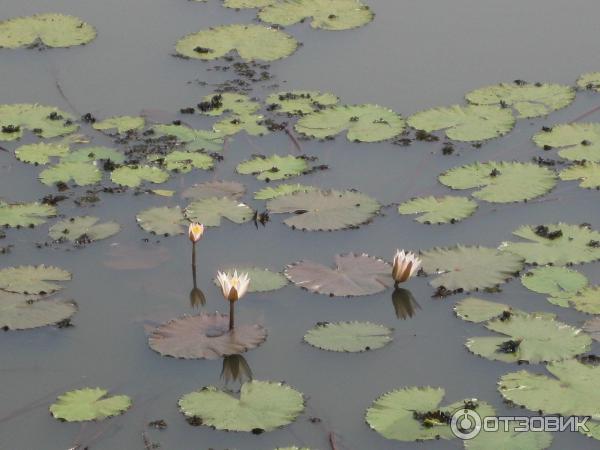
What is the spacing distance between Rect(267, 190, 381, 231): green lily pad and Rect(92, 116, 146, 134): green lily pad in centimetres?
138

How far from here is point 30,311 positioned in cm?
552

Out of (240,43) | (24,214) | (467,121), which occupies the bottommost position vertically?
(24,214)

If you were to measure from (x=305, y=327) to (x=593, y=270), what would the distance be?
1617mm

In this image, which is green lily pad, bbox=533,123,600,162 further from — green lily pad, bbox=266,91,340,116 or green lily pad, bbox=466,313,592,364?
green lily pad, bbox=466,313,592,364

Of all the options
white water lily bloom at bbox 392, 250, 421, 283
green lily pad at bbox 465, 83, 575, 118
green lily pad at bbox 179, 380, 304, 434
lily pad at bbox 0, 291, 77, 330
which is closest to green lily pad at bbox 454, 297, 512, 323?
white water lily bloom at bbox 392, 250, 421, 283

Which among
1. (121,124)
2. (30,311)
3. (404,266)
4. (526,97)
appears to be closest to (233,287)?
(404,266)

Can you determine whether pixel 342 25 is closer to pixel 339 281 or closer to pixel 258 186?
pixel 258 186

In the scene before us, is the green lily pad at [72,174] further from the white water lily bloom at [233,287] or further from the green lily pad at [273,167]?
the white water lily bloom at [233,287]

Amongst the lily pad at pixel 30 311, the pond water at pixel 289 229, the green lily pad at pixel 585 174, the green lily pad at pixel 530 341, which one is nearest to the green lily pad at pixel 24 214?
the pond water at pixel 289 229

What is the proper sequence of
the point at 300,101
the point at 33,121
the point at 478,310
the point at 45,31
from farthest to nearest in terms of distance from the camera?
the point at 45,31
the point at 300,101
the point at 33,121
the point at 478,310

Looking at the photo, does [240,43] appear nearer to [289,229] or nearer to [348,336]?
[289,229]

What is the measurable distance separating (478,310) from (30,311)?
2.28m

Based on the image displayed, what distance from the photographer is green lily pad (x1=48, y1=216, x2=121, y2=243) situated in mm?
6168

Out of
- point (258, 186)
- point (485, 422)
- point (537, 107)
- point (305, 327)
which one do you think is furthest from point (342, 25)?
point (485, 422)
